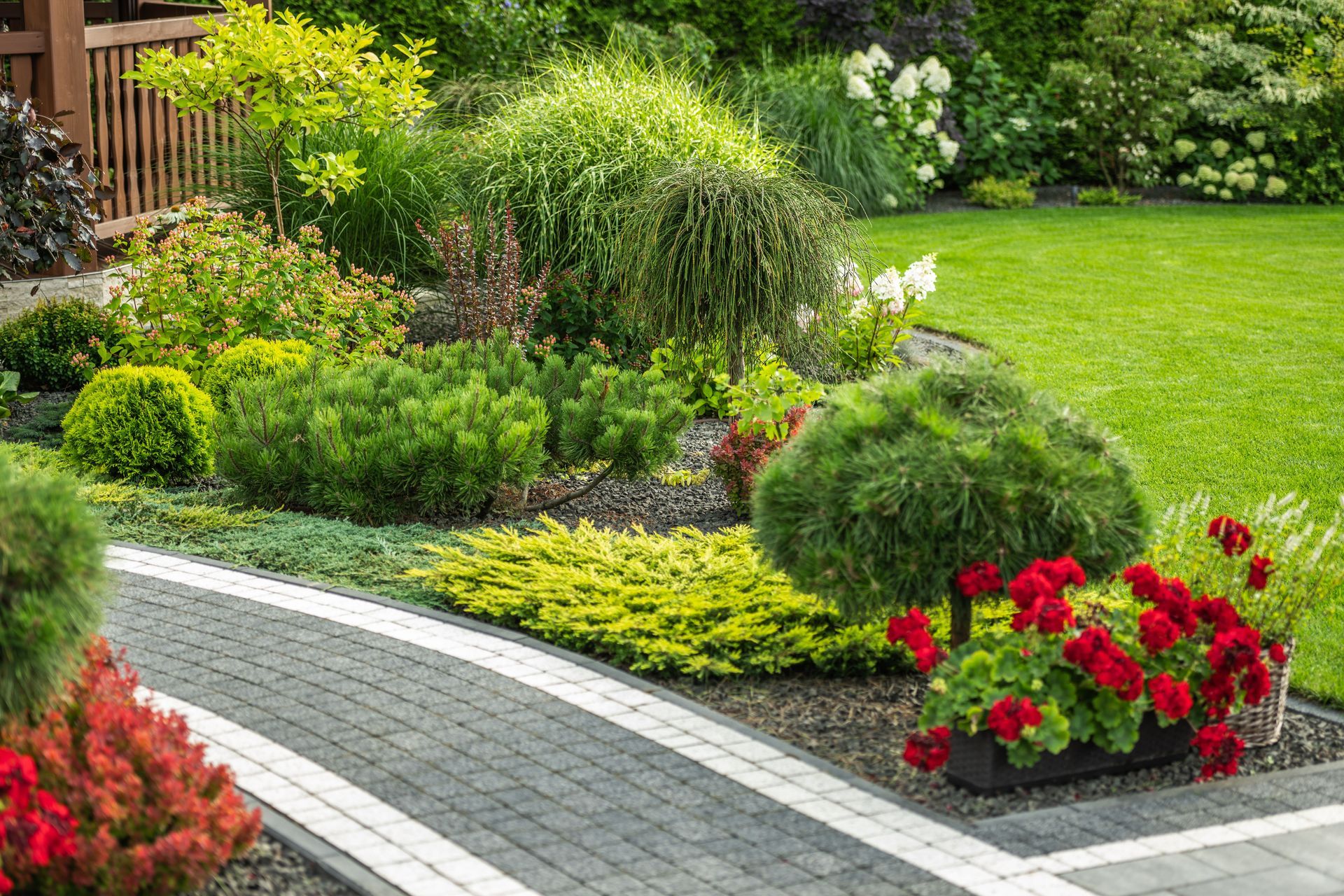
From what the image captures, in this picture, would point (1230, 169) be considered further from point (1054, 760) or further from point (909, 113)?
point (1054, 760)

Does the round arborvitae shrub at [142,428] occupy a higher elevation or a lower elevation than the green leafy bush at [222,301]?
lower

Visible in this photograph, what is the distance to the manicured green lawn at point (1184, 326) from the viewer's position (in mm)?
7352

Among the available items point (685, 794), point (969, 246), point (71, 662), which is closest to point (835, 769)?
point (685, 794)

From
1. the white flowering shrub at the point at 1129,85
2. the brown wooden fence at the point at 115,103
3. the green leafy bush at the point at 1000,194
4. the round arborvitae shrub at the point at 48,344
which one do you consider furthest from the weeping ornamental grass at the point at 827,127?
the round arborvitae shrub at the point at 48,344

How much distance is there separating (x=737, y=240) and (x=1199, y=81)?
1223 cm

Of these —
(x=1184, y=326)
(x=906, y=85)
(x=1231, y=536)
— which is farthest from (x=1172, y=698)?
(x=906, y=85)

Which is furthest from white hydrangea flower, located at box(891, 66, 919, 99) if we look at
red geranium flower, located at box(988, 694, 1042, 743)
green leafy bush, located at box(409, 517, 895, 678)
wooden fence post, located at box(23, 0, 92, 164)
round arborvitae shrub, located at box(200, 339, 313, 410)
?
red geranium flower, located at box(988, 694, 1042, 743)

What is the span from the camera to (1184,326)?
426 inches

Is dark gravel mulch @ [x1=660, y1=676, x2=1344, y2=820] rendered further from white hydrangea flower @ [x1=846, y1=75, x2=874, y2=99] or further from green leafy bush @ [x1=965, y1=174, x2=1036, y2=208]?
green leafy bush @ [x1=965, y1=174, x2=1036, y2=208]

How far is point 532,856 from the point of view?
3.47 meters

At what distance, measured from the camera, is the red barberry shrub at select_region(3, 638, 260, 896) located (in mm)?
3045

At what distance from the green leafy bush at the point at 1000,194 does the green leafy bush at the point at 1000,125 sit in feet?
0.96

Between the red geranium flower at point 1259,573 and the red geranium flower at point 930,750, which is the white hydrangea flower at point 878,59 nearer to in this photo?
the red geranium flower at point 1259,573

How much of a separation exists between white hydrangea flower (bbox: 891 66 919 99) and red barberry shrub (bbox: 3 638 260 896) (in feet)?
46.6
